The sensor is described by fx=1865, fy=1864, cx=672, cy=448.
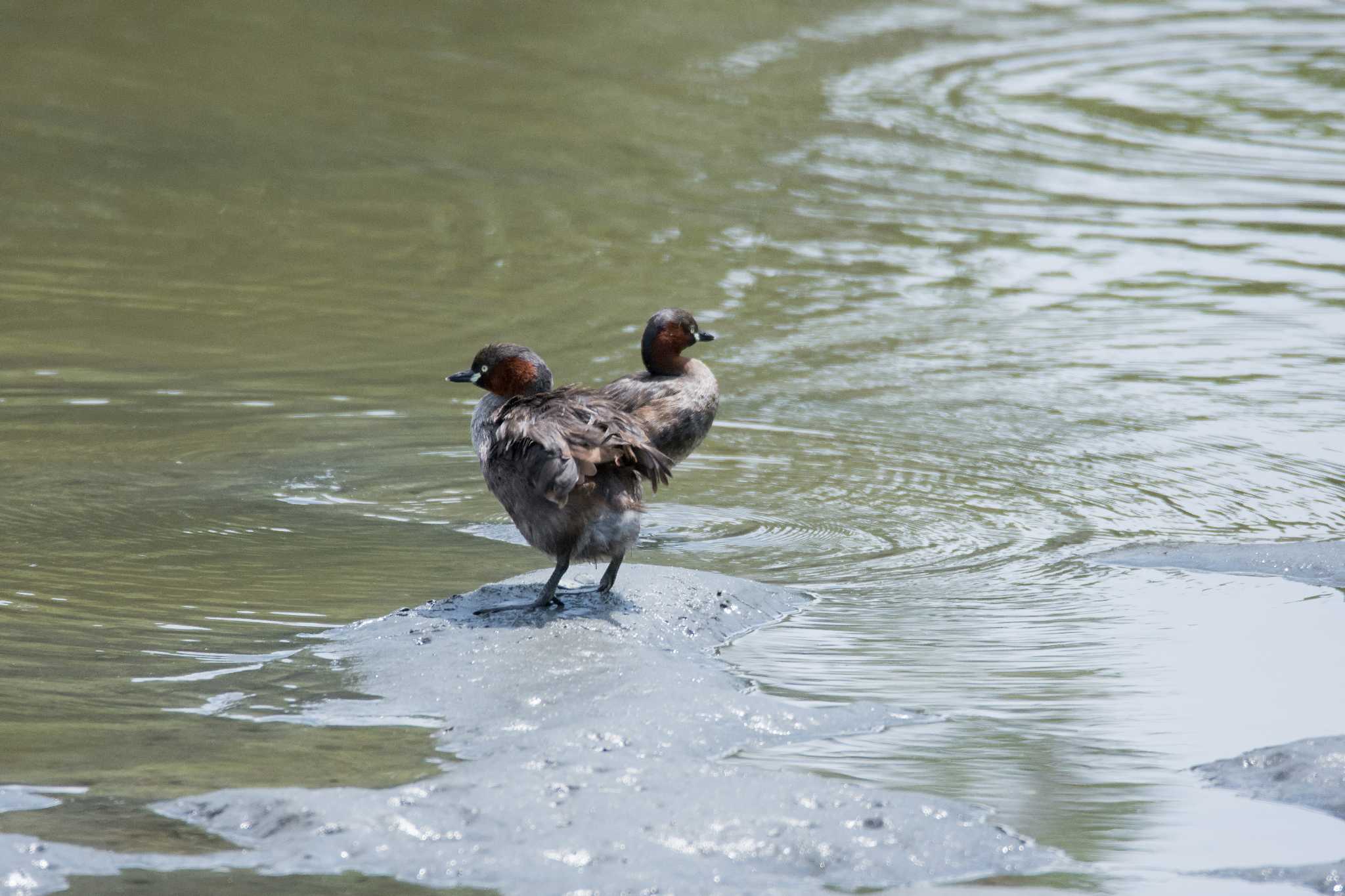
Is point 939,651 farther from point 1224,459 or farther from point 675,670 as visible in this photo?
point 1224,459

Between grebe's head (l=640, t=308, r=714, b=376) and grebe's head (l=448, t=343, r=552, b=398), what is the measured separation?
1.50 metres

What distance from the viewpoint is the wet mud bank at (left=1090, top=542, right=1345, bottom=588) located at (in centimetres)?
652

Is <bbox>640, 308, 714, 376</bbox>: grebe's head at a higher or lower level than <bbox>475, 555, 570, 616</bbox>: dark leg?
higher

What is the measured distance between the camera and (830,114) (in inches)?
603

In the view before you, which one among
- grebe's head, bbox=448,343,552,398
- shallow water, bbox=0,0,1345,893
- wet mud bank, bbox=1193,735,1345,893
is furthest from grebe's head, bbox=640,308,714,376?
wet mud bank, bbox=1193,735,1345,893

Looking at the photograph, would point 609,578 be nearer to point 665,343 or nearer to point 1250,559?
point 665,343

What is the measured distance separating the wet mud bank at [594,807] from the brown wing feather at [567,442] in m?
0.63

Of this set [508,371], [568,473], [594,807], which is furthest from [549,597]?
[594,807]

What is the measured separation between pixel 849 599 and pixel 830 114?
9.69m

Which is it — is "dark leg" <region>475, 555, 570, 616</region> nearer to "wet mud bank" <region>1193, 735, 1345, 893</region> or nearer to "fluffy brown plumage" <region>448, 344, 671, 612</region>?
"fluffy brown plumage" <region>448, 344, 671, 612</region>

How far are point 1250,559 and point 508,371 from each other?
2.73 metres

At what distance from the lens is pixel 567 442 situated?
5.83 meters

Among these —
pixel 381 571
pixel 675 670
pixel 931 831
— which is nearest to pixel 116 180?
pixel 381 571

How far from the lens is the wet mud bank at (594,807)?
160 inches
